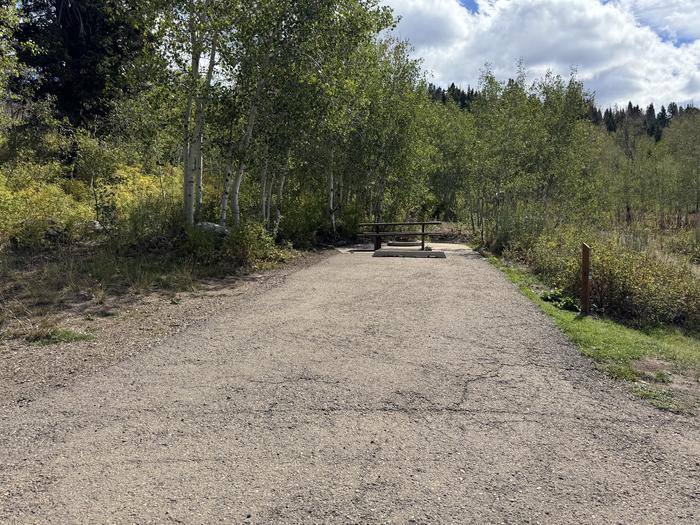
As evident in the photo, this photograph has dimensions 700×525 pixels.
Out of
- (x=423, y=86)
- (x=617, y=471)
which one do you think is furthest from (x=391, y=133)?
(x=617, y=471)

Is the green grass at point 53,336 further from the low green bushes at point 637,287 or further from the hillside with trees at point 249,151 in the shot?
the low green bushes at point 637,287

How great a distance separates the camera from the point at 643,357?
5.45 m

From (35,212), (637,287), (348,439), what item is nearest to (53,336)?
(348,439)

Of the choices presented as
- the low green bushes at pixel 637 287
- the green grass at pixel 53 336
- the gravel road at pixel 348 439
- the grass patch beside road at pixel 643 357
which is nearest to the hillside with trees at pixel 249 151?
the low green bushes at pixel 637 287

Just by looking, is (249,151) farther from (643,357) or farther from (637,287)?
(643,357)

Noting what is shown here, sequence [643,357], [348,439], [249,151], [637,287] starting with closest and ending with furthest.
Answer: [348,439]
[643,357]
[637,287]
[249,151]

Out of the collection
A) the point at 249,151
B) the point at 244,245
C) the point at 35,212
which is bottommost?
the point at 244,245

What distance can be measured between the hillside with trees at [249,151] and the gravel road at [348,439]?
3.46m

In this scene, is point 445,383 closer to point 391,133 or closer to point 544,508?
point 544,508

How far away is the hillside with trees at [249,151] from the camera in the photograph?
34.1 feet

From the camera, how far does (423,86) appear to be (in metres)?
19.7

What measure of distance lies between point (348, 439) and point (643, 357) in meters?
3.79

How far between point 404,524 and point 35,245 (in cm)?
1168

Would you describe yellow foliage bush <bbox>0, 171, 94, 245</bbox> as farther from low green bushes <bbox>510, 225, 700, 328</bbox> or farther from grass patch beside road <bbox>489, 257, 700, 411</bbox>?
low green bushes <bbox>510, 225, 700, 328</bbox>
